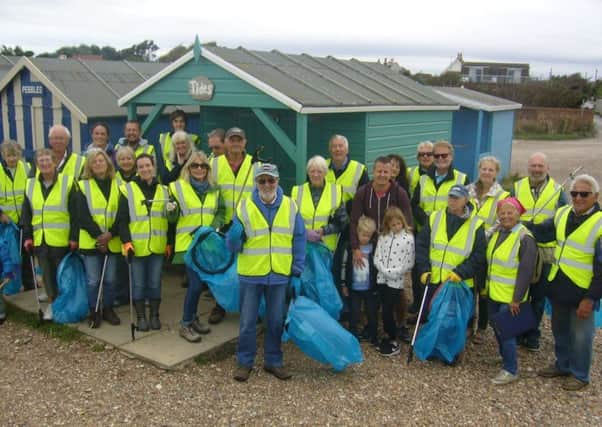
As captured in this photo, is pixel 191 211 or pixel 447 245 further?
pixel 191 211

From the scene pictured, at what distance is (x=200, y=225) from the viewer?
17.7 feet

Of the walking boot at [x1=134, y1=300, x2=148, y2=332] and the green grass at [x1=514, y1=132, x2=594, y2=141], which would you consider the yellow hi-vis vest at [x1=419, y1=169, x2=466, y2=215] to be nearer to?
the walking boot at [x1=134, y1=300, x2=148, y2=332]

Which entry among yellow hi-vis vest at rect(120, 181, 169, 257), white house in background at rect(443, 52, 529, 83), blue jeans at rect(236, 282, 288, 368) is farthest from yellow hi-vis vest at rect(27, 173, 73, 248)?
white house in background at rect(443, 52, 529, 83)

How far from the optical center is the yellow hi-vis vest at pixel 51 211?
5.59 meters

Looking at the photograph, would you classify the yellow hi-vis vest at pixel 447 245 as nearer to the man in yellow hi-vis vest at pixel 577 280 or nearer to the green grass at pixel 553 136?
the man in yellow hi-vis vest at pixel 577 280

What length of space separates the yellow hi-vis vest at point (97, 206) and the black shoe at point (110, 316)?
736mm

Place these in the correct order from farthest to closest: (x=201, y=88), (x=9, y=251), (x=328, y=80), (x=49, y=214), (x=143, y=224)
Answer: (x=328, y=80) < (x=201, y=88) < (x=9, y=251) < (x=49, y=214) < (x=143, y=224)

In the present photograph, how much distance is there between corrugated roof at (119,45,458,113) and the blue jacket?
7.04ft

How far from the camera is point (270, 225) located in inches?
181

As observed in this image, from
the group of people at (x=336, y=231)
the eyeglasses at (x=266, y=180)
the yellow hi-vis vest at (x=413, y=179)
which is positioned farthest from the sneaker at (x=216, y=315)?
the yellow hi-vis vest at (x=413, y=179)

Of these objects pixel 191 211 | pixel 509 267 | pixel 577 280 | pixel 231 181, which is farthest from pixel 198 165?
pixel 577 280

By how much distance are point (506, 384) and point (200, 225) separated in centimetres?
298

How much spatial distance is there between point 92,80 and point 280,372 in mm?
7891

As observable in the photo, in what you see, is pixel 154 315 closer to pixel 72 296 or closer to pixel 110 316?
pixel 110 316
